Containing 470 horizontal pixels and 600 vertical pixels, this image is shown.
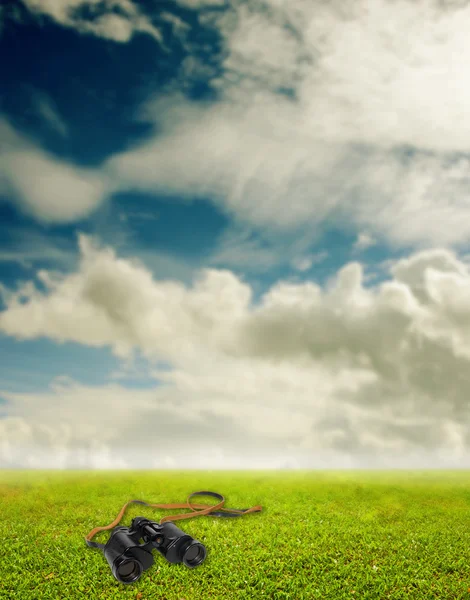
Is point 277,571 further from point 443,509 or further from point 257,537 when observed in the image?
point 443,509

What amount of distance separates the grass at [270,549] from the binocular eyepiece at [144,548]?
231 millimetres

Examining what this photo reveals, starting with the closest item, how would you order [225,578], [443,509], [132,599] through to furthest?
[132,599]
[225,578]
[443,509]

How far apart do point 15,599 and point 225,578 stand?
4393 millimetres

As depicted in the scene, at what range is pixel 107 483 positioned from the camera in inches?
823

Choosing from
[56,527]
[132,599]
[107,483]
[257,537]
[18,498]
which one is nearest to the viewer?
[132,599]

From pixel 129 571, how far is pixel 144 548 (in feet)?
1.78

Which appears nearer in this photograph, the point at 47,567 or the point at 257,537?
the point at 47,567

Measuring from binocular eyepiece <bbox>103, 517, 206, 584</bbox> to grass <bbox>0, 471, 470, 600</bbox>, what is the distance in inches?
9.1

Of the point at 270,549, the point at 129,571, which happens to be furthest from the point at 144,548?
the point at 270,549

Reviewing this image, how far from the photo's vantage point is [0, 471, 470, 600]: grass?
8953 mm

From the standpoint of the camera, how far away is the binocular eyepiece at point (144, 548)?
9188 mm

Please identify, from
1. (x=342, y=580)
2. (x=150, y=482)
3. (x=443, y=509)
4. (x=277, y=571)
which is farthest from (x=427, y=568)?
(x=150, y=482)

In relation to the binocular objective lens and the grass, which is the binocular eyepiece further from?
the grass

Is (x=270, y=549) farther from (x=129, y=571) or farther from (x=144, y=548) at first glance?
(x=129, y=571)
